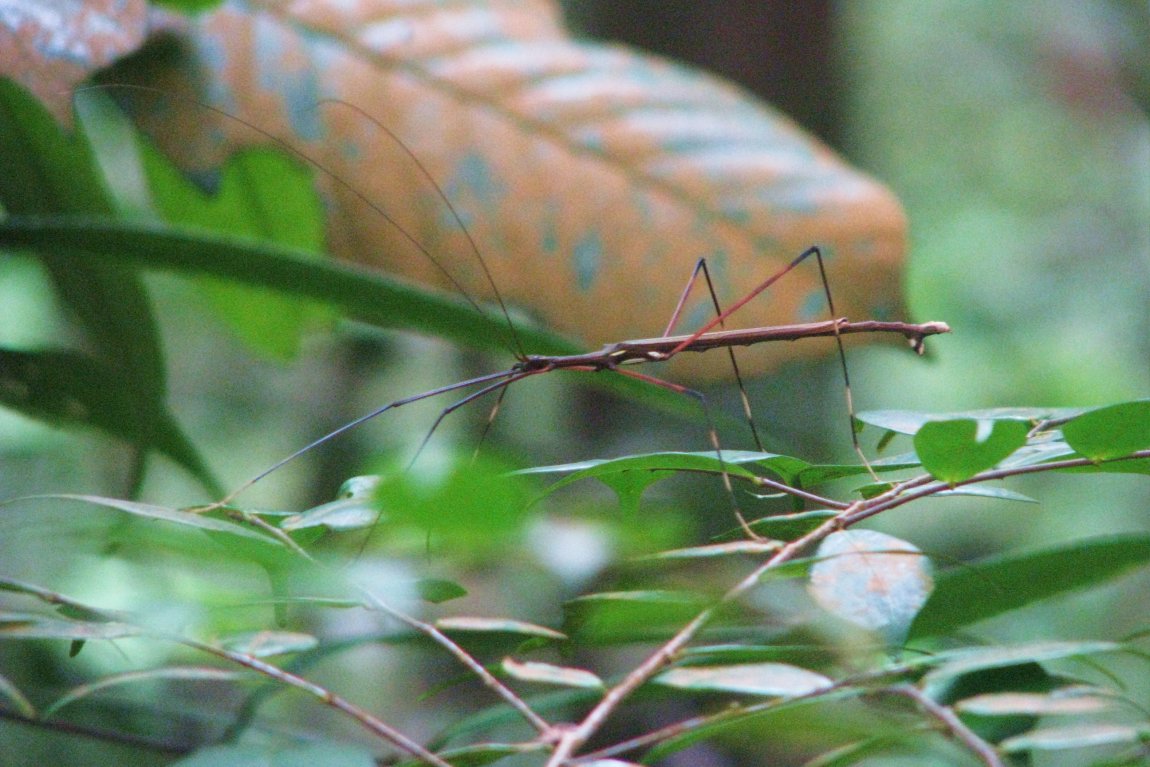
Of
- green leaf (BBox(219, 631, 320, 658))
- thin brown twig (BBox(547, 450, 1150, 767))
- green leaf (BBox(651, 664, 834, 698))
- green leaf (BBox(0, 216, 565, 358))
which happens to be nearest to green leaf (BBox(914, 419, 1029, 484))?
thin brown twig (BBox(547, 450, 1150, 767))

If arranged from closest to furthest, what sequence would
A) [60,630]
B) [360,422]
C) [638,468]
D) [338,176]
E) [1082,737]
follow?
[1082,737], [60,630], [638,468], [360,422], [338,176]

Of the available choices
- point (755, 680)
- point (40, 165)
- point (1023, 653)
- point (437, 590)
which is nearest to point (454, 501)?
point (437, 590)

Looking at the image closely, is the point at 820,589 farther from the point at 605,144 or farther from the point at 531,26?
the point at 531,26

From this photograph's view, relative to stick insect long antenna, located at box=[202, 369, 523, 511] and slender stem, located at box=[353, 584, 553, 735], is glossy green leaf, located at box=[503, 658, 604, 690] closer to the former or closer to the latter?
slender stem, located at box=[353, 584, 553, 735]

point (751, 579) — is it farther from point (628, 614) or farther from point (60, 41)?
point (60, 41)

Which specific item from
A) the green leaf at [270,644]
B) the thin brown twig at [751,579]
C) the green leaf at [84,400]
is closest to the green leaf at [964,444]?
the thin brown twig at [751,579]

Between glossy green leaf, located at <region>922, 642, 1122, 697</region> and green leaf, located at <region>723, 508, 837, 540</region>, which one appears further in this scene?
green leaf, located at <region>723, 508, 837, 540</region>

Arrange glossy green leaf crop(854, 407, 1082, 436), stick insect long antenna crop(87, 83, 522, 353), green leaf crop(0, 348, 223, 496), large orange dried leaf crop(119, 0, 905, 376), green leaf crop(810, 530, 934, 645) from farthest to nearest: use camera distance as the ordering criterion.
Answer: large orange dried leaf crop(119, 0, 905, 376) < green leaf crop(0, 348, 223, 496) < stick insect long antenna crop(87, 83, 522, 353) < glossy green leaf crop(854, 407, 1082, 436) < green leaf crop(810, 530, 934, 645)
